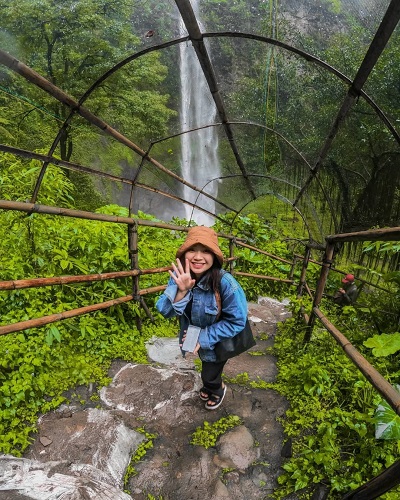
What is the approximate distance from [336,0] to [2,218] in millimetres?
20262

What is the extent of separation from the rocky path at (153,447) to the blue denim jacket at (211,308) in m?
0.60

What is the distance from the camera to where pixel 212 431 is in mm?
2182

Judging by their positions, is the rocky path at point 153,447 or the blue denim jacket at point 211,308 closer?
the rocky path at point 153,447

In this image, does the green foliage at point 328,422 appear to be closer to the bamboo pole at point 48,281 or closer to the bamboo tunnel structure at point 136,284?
the bamboo tunnel structure at point 136,284

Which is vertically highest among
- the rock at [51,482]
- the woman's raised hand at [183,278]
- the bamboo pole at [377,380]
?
the woman's raised hand at [183,278]

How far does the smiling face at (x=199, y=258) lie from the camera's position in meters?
1.94

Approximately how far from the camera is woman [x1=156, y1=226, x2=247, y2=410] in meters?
1.94

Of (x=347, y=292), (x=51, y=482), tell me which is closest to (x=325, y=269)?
(x=51, y=482)

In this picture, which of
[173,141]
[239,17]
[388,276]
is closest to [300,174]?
[388,276]

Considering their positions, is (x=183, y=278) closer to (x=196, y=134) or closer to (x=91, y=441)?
(x=91, y=441)

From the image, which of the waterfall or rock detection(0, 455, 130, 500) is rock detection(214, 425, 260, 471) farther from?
the waterfall

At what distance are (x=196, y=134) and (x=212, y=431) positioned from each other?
1525cm

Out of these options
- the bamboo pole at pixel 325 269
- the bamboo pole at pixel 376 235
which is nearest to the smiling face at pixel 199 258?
the bamboo pole at pixel 376 235

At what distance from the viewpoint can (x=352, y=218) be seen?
7023 mm
